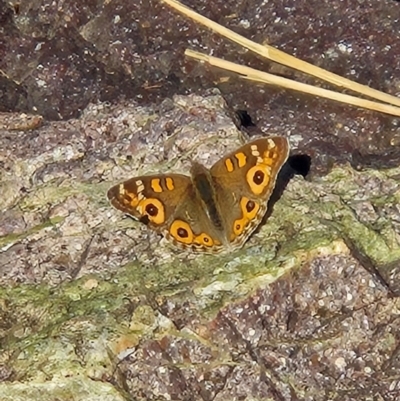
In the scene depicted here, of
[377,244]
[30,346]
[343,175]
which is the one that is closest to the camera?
[30,346]

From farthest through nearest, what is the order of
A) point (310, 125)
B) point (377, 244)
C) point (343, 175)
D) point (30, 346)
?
point (310, 125) → point (343, 175) → point (377, 244) → point (30, 346)

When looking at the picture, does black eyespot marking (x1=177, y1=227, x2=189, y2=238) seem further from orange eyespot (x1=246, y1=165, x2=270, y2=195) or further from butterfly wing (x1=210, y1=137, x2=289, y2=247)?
orange eyespot (x1=246, y1=165, x2=270, y2=195)

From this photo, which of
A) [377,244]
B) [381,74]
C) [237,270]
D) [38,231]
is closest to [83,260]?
[38,231]

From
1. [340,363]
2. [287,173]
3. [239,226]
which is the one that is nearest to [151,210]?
[239,226]

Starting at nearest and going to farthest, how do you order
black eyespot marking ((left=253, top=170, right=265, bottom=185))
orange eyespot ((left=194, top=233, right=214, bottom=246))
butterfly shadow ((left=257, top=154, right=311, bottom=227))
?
orange eyespot ((left=194, top=233, right=214, bottom=246))
black eyespot marking ((left=253, top=170, right=265, bottom=185))
butterfly shadow ((left=257, top=154, right=311, bottom=227))

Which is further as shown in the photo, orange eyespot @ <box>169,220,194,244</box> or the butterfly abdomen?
the butterfly abdomen

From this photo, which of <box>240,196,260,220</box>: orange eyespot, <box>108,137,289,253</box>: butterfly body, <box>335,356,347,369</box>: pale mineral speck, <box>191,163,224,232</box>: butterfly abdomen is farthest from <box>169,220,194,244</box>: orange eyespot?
<box>335,356,347,369</box>: pale mineral speck

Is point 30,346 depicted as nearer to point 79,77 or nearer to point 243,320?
point 243,320
